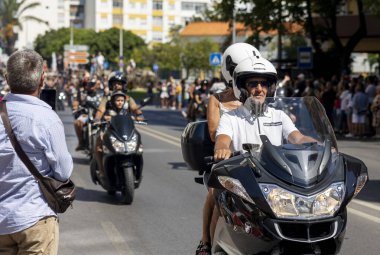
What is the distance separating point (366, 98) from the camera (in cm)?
2506

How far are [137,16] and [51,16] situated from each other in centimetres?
1531

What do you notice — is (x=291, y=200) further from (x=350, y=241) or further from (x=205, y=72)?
(x=205, y=72)

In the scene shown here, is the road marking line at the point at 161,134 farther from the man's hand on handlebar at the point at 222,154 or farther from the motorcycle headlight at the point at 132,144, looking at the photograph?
the man's hand on handlebar at the point at 222,154

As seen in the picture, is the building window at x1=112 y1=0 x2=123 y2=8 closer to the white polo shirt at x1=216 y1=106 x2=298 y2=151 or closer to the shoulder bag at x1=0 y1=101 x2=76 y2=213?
the white polo shirt at x1=216 y1=106 x2=298 y2=151

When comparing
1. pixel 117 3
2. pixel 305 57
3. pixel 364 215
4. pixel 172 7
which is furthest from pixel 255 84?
pixel 172 7

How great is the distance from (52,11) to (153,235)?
432ft

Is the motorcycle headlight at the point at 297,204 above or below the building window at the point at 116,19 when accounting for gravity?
below

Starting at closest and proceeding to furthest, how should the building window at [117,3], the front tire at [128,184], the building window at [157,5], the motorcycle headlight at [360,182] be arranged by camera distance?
the motorcycle headlight at [360,182] → the front tire at [128,184] → the building window at [117,3] → the building window at [157,5]

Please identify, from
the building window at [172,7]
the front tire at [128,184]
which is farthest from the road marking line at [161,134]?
the building window at [172,7]

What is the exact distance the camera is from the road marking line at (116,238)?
8.35 metres

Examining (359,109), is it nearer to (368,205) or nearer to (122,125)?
(368,205)

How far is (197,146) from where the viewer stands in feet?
21.0

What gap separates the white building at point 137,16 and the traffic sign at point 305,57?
311 ft

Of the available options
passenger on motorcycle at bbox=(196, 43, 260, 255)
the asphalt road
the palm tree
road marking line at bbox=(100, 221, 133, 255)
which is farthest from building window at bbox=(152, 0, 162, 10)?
passenger on motorcycle at bbox=(196, 43, 260, 255)
